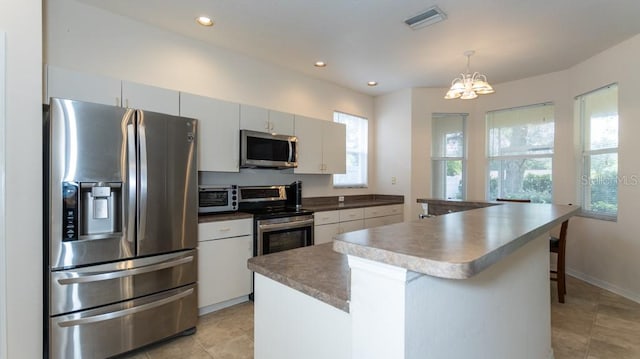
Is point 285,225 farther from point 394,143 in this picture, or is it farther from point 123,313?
point 394,143

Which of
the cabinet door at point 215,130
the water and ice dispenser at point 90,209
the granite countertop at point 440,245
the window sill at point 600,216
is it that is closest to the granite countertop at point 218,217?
the cabinet door at point 215,130

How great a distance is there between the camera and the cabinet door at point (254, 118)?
3234 mm

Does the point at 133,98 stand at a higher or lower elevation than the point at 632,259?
higher

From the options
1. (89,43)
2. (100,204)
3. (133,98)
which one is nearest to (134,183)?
(100,204)

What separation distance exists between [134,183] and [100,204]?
24cm

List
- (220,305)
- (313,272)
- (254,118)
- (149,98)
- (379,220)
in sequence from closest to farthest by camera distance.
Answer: (313,272)
(149,98)
(220,305)
(254,118)
(379,220)

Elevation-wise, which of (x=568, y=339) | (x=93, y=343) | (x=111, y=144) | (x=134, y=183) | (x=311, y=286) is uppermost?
(x=111, y=144)

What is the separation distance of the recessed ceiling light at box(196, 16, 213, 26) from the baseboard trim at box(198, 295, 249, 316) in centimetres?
260

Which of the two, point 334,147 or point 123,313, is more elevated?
point 334,147

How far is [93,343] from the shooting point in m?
2.01

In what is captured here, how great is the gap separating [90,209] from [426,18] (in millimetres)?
3005

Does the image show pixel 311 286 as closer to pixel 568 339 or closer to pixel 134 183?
pixel 134 183

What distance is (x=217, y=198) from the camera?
3.23 metres

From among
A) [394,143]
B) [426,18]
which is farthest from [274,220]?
[394,143]
